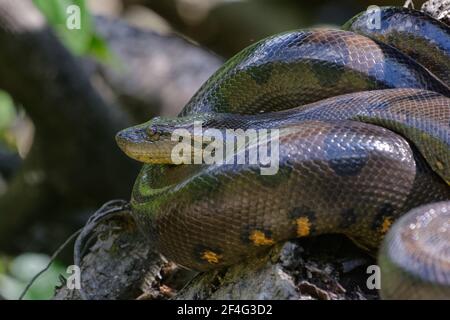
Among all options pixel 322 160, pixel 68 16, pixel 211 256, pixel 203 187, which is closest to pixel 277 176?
pixel 322 160

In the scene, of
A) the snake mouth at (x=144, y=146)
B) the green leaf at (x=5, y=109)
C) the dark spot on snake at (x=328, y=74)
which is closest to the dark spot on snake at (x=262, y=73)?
the dark spot on snake at (x=328, y=74)

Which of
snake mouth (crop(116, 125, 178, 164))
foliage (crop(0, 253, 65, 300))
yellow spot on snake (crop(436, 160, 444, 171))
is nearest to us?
yellow spot on snake (crop(436, 160, 444, 171))

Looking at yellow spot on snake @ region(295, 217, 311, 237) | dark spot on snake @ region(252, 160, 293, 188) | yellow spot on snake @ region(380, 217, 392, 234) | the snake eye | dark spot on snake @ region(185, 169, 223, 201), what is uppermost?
dark spot on snake @ region(252, 160, 293, 188)

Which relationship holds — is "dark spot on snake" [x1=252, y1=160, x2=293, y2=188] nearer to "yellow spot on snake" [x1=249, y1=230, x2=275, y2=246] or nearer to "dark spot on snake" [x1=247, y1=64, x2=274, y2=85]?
"yellow spot on snake" [x1=249, y1=230, x2=275, y2=246]

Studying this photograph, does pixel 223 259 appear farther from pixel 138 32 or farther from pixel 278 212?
pixel 138 32

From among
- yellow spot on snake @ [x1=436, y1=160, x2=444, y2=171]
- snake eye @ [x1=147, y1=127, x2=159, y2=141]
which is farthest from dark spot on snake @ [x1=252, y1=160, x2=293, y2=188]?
snake eye @ [x1=147, y1=127, x2=159, y2=141]
